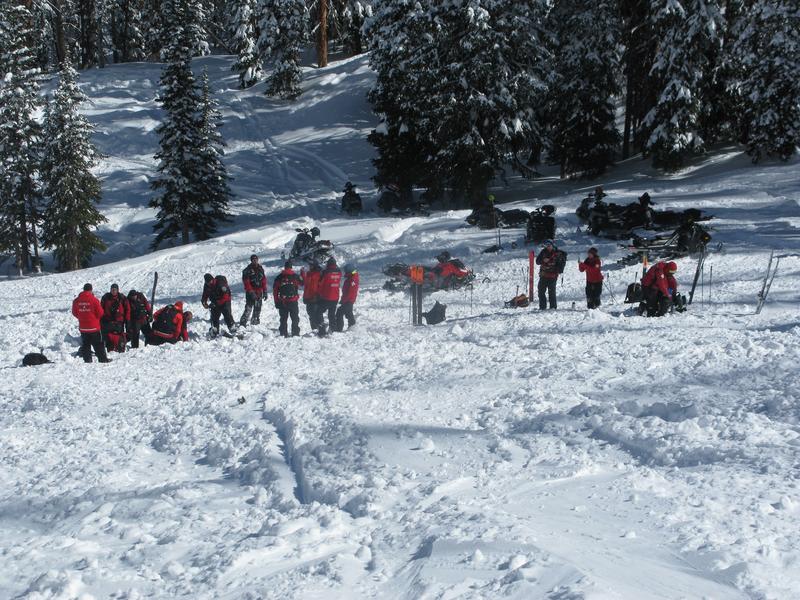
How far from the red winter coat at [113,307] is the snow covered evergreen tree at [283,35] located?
3760cm

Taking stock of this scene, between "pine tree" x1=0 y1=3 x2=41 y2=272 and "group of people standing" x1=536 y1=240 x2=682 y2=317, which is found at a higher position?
"pine tree" x1=0 y1=3 x2=41 y2=272

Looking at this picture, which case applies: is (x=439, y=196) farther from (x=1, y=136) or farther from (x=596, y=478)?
(x=596, y=478)

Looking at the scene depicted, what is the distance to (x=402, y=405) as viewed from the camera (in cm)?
851

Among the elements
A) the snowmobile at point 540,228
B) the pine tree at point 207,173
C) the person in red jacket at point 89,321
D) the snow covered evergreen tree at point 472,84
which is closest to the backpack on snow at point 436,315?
the person in red jacket at point 89,321

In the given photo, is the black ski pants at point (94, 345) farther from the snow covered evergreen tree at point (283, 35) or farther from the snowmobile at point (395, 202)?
the snow covered evergreen tree at point (283, 35)

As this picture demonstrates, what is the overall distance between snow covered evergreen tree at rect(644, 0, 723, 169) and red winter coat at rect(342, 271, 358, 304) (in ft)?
59.3

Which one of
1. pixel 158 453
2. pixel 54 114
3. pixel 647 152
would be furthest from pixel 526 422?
pixel 54 114

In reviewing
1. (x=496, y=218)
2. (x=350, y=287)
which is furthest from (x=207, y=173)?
(x=350, y=287)

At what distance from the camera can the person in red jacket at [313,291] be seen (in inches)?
563

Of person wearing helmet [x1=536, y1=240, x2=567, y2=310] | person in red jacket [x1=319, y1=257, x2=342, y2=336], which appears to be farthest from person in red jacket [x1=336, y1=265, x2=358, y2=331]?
person wearing helmet [x1=536, y1=240, x2=567, y2=310]

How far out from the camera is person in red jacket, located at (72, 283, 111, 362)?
41.2ft

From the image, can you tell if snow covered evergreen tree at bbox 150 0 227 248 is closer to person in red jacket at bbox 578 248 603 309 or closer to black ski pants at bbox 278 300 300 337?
black ski pants at bbox 278 300 300 337

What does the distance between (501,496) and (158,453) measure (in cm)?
405

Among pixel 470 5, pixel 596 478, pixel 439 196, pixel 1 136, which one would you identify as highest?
pixel 470 5
